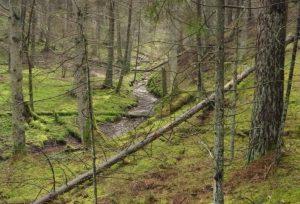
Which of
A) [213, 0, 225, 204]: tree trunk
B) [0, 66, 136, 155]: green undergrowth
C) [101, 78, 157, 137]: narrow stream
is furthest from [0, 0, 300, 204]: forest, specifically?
[101, 78, 157, 137]: narrow stream

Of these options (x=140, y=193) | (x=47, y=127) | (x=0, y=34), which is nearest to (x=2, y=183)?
(x=140, y=193)

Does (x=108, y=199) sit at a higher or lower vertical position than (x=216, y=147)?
lower

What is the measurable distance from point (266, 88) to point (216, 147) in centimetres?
310

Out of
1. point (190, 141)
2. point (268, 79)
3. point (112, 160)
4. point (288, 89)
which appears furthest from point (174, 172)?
point (288, 89)

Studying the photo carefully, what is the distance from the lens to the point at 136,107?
2438 cm

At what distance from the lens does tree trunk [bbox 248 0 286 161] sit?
7848mm

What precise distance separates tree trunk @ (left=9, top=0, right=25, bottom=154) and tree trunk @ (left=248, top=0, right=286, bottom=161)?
7302mm

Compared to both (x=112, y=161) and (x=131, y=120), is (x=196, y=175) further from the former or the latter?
(x=131, y=120)

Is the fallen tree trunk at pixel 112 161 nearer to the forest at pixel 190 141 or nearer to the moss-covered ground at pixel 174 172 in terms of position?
the forest at pixel 190 141

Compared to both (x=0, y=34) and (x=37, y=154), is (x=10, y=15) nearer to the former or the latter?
(x=37, y=154)

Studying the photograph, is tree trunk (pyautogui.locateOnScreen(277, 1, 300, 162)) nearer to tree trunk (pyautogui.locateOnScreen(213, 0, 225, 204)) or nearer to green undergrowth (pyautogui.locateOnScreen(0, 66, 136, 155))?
tree trunk (pyautogui.locateOnScreen(213, 0, 225, 204))

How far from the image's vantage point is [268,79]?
26.3 ft

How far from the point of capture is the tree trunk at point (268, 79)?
7.85 m

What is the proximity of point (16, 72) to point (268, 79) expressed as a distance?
25.9 ft
